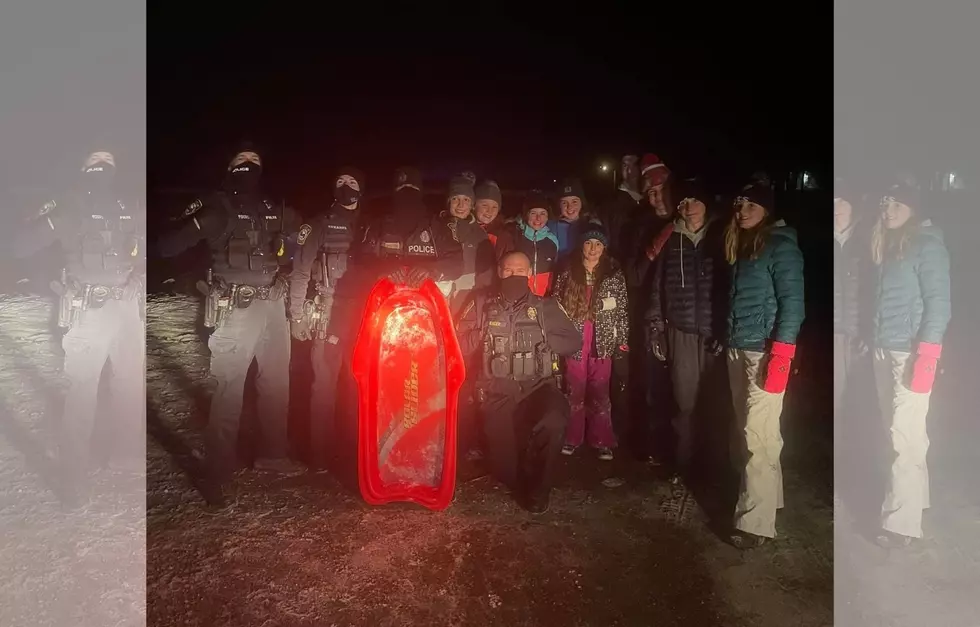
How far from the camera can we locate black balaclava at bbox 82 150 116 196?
13.5 feet

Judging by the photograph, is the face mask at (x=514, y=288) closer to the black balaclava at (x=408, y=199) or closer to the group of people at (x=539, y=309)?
the group of people at (x=539, y=309)

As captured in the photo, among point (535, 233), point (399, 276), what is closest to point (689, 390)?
point (535, 233)

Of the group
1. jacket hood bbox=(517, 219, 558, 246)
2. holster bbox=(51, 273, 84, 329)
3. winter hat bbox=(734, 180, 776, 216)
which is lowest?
holster bbox=(51, 273, 84, 329)

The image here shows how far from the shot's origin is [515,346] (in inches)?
168

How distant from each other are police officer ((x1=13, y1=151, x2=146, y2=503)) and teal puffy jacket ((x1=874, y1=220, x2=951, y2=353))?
5010 mm

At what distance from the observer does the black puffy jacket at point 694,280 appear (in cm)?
430

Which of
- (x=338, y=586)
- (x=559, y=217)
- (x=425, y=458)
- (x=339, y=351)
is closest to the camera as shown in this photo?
(x=338, y=586)

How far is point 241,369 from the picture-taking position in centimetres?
425

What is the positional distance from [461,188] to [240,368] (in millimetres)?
2123

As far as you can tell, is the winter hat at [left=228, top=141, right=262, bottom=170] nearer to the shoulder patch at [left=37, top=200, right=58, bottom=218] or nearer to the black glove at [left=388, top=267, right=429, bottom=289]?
the shoulder patch at [left=37, top=200, right=58, bottom=218]

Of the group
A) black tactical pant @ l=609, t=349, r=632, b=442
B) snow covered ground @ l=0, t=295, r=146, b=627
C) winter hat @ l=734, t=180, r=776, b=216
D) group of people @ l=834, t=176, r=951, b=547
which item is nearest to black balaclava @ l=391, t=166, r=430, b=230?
black tactical pant @ l=609, t=349, r=632, b=442

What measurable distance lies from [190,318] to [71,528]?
707 cm

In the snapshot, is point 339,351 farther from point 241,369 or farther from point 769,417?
point 769,417

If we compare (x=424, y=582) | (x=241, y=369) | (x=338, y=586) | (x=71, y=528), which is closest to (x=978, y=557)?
(x=424, y=582)
